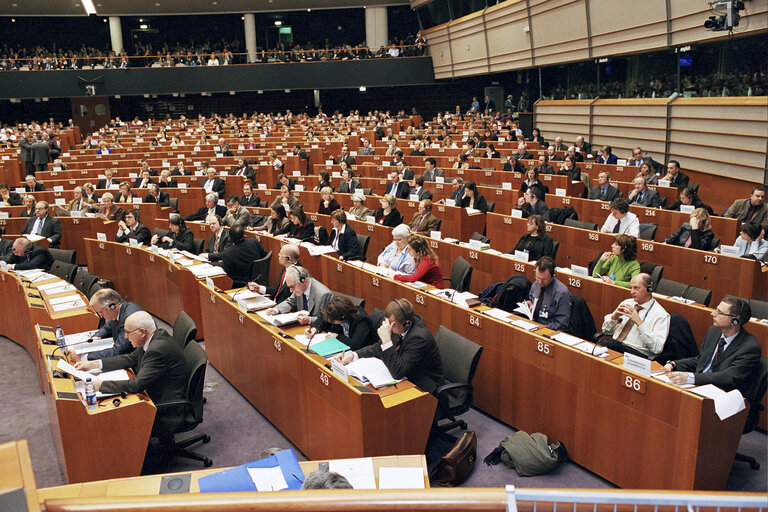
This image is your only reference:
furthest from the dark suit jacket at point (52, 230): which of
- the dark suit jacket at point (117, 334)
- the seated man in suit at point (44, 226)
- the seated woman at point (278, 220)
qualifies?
the dark suit jacket at point (117, 334)

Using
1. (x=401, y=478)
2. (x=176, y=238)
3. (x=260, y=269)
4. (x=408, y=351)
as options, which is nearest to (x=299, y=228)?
(x=260, y=269)

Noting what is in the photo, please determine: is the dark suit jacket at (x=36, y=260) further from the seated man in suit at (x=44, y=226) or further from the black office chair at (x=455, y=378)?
the black office chair at (x=455, y=378)

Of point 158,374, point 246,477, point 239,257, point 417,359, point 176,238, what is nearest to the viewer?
point 246,477

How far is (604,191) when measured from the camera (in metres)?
9.87

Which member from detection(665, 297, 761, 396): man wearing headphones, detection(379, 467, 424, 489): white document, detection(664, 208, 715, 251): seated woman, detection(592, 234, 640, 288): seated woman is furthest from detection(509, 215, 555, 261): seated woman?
detection(379, 467, 424, 489): white document

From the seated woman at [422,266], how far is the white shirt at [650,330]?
1.96m

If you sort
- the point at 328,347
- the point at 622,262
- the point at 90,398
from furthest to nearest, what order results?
the point at 622,262, the point at 328,347, the point at 90,398

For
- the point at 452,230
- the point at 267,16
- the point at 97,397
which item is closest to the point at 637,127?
the point at 452,230

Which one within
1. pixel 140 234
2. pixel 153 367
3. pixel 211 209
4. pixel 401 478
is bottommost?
pixel 401 478

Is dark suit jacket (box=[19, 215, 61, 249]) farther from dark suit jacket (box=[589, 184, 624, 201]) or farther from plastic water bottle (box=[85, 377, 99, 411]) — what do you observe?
dark suit jacket (box=[589, 184, 624, 201])

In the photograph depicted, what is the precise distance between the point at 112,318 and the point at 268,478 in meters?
2.95

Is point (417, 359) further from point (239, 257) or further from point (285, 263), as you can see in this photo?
point (239, 257)

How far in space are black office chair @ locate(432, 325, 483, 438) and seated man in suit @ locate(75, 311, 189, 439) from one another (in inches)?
73.6

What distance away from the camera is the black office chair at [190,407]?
4367mm
